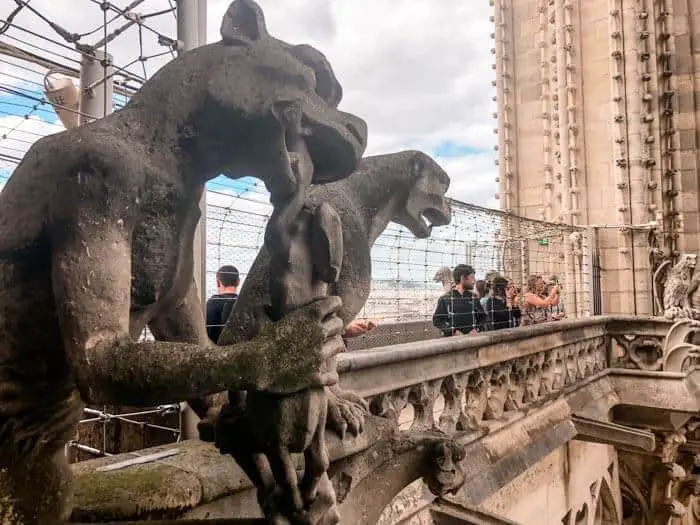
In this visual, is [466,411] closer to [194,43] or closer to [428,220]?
[428,220]

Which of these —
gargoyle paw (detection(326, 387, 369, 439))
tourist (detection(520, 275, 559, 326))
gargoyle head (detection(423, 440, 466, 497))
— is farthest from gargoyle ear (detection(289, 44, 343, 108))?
tourist (detection(520, 275, 559, 326))

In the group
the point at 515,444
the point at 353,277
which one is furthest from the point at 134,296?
the point at 515,444

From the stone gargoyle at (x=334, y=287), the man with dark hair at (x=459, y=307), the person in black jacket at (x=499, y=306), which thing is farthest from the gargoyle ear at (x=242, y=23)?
the person in black jacket at (x=499, y=306)

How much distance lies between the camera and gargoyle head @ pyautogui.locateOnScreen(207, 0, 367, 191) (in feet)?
2.93

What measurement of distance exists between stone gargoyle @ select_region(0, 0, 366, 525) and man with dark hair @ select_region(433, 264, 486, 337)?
2.73 meters

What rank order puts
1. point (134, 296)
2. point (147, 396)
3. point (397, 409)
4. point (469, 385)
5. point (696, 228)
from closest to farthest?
point (147, 396) → point (134, 296) → point (397, 409) → point (469, 385) → point (696, 228)

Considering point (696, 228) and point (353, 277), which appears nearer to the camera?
point (353, 277)

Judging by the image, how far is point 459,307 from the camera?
3758 millimetres

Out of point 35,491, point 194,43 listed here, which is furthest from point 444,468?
point 194,43

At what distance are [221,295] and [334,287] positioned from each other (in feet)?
3.49

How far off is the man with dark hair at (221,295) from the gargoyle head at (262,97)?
117 cm

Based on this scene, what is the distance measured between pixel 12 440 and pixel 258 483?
0.38m

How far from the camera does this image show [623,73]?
24.9 ft

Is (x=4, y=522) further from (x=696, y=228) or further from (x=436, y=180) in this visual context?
(x=696, y=228)
